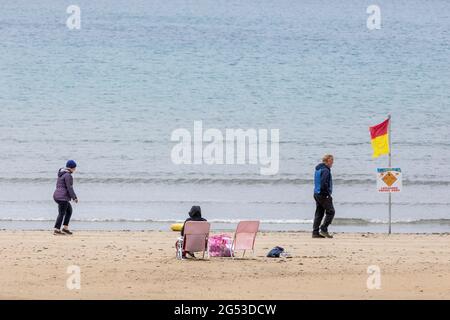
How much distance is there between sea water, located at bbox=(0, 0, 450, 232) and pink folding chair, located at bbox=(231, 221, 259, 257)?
6.91m

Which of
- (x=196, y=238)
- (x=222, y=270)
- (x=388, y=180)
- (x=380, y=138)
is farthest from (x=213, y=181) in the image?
(x=222, y=270)

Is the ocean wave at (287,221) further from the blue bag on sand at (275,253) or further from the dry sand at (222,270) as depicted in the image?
the blue bag on sand at (275,253)

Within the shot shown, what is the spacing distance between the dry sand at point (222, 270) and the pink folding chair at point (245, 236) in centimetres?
38

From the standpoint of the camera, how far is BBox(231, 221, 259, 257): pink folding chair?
16547 mm

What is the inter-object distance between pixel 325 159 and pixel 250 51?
44602mm

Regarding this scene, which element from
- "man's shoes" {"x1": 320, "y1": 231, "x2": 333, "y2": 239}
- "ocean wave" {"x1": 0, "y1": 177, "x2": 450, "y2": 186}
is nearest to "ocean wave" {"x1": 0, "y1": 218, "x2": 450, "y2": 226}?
"man's shoes" {"x1": 320, "y1": 231, "x2": 333, "y2": 239}

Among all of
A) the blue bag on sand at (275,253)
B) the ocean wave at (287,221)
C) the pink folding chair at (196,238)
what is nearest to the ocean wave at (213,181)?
the ocean wave at (287,221)

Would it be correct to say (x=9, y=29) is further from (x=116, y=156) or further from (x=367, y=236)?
(x=367, y=236)

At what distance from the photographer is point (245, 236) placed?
16672 millimetres

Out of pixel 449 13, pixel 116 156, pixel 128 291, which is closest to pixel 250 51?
pixel 449 13

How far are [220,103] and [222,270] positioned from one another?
39.5m

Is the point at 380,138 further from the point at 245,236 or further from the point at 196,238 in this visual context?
the point at 196,238

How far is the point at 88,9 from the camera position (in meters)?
69.9
